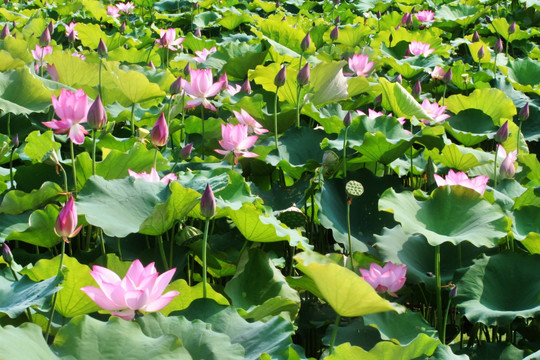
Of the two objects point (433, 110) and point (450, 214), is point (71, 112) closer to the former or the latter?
point (450, 214)

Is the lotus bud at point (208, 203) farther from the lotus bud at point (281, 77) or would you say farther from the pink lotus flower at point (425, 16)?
the pink lotus flower at point (425, 16)

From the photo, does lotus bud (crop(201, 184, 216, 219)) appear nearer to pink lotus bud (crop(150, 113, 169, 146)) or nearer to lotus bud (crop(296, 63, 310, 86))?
pink lotus bud (crop(150, 113, 169, 146))

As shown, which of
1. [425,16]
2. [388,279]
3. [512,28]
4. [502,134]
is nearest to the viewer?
[388,279]

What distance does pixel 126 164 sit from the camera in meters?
1.86

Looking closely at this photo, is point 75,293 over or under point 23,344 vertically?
under

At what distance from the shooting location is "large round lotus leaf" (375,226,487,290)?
5.38ft

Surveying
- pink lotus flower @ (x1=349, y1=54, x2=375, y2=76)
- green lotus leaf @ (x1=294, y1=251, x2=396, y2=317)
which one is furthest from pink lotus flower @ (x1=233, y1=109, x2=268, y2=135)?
green lotus leaf @ (x1=294, y1=251, x2=396, y2=317)

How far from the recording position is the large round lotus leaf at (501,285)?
1513 millimetres

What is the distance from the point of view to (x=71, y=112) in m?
1.67

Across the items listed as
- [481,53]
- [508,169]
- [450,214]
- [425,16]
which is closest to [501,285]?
[450,214]

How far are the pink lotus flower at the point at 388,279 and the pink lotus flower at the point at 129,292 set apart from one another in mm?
524

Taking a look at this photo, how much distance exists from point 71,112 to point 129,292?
2.19 feet

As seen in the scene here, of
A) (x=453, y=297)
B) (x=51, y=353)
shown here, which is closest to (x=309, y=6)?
(x=453, y=297)

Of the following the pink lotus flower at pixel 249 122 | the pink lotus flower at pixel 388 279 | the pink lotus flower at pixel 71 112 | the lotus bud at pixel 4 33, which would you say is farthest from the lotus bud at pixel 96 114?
the lotus bud at pixel 4 33
